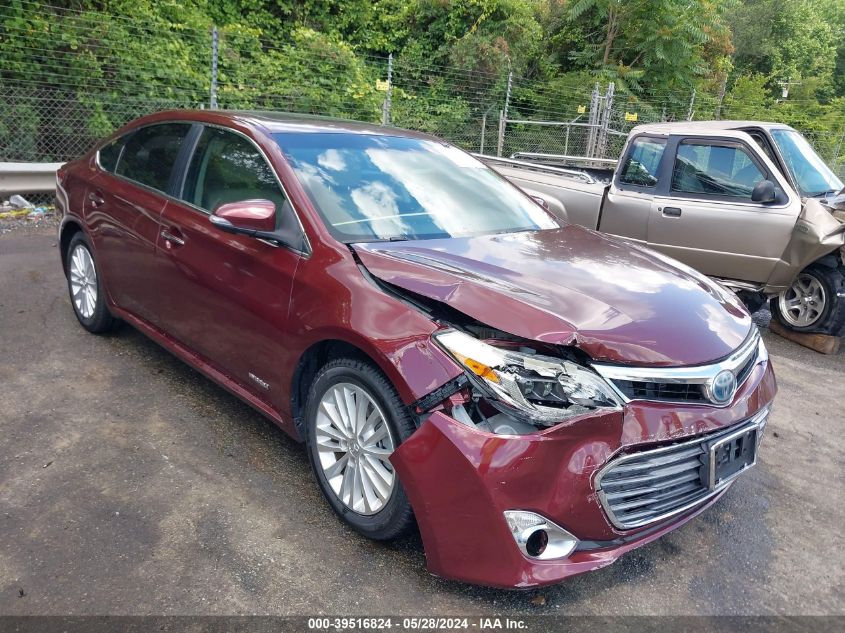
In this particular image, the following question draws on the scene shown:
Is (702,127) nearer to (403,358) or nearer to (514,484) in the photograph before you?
(403,358)

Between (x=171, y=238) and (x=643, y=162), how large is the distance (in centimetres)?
484

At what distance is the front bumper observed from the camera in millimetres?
2125

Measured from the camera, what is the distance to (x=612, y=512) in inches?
88.2

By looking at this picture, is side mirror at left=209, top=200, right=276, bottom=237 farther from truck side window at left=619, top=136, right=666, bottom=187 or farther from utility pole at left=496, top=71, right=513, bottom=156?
utility pole at left=496, top=71, right=513, bottom=156

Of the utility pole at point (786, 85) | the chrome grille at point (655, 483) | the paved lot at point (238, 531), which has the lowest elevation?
the paved lot at point (238, 531)

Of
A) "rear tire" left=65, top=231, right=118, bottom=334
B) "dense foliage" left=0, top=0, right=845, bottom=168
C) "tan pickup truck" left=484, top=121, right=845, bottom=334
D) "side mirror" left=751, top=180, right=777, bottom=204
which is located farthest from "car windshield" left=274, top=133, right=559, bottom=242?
"dense foliage" left=0, top=0, right=845, bottom=168

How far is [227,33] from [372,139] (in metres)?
8.40

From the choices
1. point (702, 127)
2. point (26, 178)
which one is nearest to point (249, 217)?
point (702, 127)

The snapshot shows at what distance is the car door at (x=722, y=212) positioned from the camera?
5785mm

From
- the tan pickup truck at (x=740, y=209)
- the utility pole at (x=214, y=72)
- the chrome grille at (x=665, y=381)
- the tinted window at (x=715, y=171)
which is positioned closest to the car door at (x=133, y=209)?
the chrome grille at (x=665, y=381)

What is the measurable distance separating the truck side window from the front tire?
16.0 feet

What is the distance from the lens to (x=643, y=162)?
6605mm

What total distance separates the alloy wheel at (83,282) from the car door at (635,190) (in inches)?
184

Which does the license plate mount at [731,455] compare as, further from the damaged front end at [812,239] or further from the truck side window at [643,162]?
the truck side window at [643,162]
